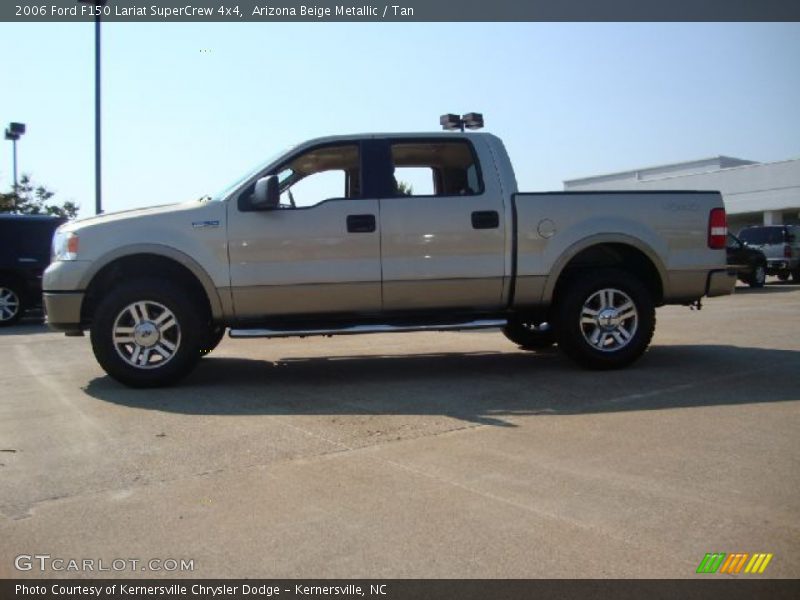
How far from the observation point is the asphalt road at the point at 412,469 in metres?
2.95

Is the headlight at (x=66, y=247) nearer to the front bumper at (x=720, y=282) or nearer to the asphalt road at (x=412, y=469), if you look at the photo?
the asphalt road at (x=412, y=469)

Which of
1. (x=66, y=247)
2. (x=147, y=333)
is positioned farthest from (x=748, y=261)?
(x=66, y=247)

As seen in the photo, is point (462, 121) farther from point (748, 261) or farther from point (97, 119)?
point (748, 261)

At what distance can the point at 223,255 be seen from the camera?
6.16m

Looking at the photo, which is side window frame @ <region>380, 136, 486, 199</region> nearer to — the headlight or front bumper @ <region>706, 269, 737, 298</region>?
front bumper @ <region>706, 269, 737, 298</region>

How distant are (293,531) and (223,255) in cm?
347

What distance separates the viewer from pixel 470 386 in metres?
6.14

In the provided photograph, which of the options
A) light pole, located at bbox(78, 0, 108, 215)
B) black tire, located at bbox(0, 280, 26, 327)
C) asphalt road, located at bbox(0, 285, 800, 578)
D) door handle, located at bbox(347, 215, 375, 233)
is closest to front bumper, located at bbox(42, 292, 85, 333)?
asphalt road, located at bbox(0, 285, 800, 578)

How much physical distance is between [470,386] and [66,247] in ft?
12.0

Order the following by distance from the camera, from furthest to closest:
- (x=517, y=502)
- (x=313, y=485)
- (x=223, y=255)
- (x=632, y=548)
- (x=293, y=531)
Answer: (x=223, y=255)
(x=313, y=485)
(x=517, y=502)
(x=293, y=531)
(x=632, y=548)

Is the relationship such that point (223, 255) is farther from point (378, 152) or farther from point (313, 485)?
point (313, 485)

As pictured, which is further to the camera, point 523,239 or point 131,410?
point 523,239

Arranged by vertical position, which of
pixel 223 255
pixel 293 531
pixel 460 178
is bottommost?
pixel 293 531

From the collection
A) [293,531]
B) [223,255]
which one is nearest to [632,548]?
[293,531]
